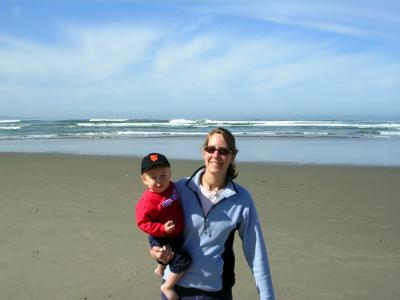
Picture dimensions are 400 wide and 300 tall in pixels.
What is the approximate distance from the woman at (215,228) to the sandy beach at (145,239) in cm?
201

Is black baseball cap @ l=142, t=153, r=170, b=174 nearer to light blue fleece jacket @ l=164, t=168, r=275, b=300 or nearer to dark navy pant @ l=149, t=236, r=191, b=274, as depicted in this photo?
light blue fleece jacket @ l=164, t=168, r=275, b=300

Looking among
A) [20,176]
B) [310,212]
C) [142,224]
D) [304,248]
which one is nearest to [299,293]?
[304,248]

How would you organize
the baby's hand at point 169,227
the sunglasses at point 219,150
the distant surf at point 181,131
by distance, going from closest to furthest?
the baby's hand at point 169,227
the sunglasses at point 219,150
the distant surf at point 181,131

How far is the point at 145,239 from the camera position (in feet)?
20.0

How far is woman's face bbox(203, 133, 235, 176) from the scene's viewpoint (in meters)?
2.51

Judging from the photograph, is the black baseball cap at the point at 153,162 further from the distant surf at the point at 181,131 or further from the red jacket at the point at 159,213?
the distant surf at the point at 181,131

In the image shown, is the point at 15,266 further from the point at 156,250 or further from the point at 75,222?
the point at 156,250

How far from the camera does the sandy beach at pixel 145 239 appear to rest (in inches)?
181

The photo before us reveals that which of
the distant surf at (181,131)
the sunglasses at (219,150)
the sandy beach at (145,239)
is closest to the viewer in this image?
the sunglasses at (219,150)

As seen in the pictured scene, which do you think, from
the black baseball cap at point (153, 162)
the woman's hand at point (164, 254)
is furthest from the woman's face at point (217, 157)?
the woman's hand at point (164, 254)

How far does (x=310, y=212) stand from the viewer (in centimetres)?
744

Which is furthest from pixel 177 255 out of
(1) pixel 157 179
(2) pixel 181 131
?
(2) pixel 181 131

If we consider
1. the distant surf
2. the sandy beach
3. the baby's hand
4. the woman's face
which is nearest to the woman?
the woman's face

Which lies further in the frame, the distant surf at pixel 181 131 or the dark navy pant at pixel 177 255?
the distant surf at pixel 181 131
